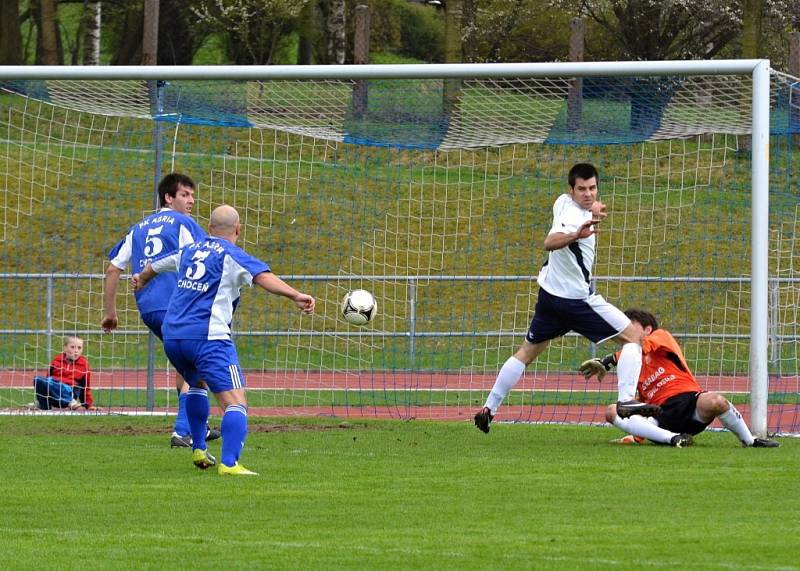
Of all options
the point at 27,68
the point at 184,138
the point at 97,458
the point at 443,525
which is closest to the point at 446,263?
the point at 184,138

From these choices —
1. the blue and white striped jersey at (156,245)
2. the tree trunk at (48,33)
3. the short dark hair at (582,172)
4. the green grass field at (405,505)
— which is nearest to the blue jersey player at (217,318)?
the green grass field at (405,505)

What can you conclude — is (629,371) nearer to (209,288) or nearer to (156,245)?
(209,288)

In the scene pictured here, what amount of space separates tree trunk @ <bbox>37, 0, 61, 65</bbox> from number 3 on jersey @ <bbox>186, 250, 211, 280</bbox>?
22.2 m

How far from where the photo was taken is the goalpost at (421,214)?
13102 mm

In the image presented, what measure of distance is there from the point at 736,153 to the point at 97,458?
9.35 meters

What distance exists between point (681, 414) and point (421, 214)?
820 centimetres

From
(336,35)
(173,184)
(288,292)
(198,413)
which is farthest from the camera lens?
Answer: (336,35)

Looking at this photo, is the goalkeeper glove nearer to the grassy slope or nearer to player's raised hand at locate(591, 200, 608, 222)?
player's raised hand at locate(591, 200, 608, 222)

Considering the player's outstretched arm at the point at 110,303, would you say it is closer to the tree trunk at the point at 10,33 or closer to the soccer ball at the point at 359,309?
the soccer ball at the point at 359,309

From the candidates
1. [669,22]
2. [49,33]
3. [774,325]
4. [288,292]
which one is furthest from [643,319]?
[669,22]

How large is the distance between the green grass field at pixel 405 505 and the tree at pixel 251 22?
2330cm

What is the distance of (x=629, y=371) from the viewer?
35.3 feet

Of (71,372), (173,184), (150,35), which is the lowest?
(71,372)

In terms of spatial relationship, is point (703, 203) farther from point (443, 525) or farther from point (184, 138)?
point (443, 525)
